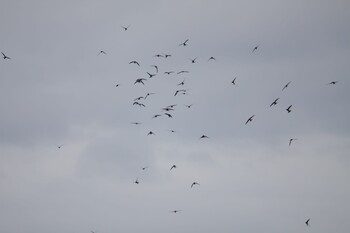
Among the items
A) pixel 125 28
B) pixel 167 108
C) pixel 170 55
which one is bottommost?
pixel 167 108

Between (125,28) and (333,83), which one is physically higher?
(125,28)

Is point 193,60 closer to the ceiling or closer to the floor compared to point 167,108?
closer to the ceiling

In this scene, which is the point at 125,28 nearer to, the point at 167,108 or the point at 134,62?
the point at 134,62

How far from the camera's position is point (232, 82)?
88188mm

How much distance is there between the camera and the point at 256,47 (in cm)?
8619

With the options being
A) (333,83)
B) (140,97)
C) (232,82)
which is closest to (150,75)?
(140,97)

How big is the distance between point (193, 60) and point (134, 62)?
10.4 m

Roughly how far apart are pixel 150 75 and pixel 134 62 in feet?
22.7

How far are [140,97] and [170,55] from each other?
862 centimetres

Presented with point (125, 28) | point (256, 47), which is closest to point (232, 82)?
point (256, 47)

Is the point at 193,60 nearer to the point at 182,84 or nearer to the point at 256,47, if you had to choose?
the point at 182,84

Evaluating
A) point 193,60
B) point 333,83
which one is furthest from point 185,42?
point 333,83

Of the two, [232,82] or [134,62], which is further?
[134,62]

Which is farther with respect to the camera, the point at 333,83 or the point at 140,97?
the point at 140,97
